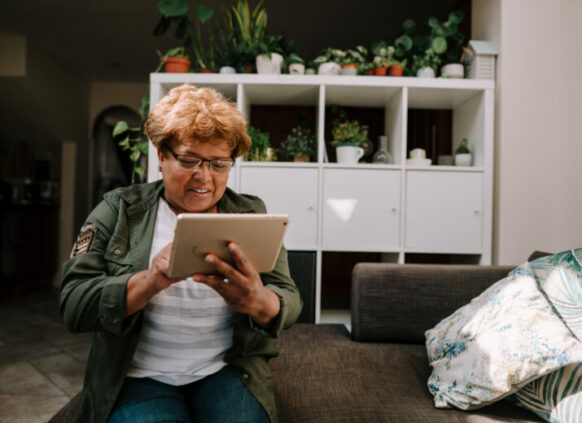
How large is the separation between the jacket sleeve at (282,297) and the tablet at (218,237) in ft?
0.60

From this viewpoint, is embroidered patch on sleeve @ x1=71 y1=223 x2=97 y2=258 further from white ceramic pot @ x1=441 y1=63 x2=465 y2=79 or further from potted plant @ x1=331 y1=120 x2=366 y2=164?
white ceramic pot @ x1=441 y1=63 x2=465 y2=79

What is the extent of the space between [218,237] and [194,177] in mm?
289

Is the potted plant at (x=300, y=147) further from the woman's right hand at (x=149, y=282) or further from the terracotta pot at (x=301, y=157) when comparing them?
the woman's right hand at (x=149, y=282)

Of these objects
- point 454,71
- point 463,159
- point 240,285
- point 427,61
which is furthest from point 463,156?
point 240,285

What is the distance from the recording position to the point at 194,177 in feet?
3.55

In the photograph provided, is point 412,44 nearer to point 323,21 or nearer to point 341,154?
point 341,154

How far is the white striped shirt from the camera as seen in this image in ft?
3.48

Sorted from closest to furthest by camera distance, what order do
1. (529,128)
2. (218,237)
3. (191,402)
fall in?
1. (218,237)
2. (191,402)
3. (529,128)

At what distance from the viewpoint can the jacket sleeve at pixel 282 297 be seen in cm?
104

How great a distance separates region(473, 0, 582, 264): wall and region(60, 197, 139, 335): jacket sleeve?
219cm

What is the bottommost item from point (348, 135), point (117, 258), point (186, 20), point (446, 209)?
point (117, 258)

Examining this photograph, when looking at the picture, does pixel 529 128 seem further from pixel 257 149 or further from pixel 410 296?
pixel 257 149

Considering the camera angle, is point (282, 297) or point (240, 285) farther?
point (282, 297)

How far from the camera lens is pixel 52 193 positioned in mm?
5746
